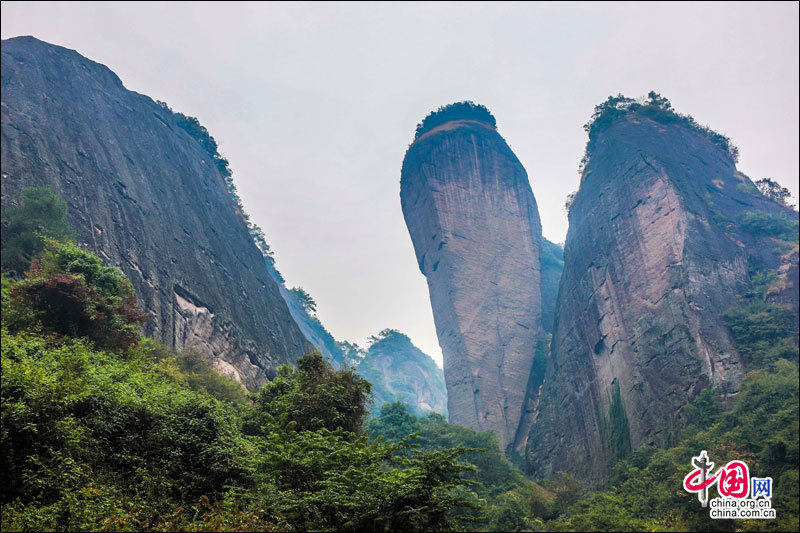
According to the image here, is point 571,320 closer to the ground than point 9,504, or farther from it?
farther from it

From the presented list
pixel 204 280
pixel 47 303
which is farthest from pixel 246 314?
pixel 47 303

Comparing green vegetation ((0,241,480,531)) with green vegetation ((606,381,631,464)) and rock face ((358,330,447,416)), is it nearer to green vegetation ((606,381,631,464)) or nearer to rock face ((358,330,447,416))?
green vegetation ((606,381,631,464))

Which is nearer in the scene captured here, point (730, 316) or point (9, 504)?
point (9, 504)

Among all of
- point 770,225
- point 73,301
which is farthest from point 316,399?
point 770,225

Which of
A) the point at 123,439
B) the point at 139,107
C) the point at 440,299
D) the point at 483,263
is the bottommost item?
the point at 123,439

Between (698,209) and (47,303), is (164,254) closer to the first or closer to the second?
(47,303)

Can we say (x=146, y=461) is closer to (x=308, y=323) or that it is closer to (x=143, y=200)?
(x=143, y=200)
